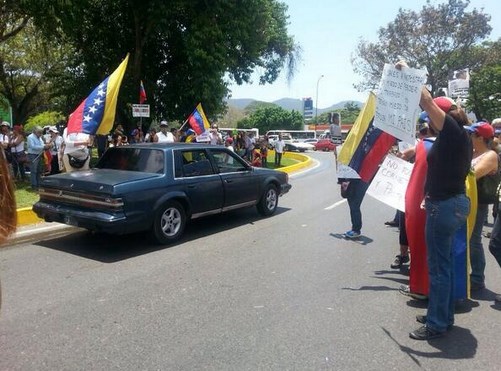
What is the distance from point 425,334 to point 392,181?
1978 millimetres

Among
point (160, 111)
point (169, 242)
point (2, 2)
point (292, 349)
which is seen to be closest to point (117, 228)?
point (169, 242)

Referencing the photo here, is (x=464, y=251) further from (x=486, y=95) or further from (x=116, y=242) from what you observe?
(x=486, y=95)

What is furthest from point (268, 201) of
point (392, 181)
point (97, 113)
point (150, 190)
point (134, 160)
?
point (392, 181)

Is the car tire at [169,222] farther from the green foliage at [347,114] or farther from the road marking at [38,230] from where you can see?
the green foliage at [347,114]

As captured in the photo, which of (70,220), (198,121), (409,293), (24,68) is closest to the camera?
(409,293)

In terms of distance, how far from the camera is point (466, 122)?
3787mm

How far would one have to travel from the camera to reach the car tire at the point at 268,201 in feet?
30.2

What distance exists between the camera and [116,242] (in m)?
7.14

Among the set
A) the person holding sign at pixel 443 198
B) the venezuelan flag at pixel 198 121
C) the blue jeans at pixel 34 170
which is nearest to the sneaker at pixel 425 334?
the person holding sign at pixel 443 198

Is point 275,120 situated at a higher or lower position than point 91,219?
higher

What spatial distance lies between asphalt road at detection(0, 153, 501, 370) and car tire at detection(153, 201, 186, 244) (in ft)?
0.75

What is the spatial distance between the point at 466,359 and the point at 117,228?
4.39 metres

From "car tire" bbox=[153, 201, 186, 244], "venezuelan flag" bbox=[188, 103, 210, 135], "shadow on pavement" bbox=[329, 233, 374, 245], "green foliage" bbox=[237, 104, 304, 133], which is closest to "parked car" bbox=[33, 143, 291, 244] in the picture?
"car tire" bbox=[153, 201, 186, 244]

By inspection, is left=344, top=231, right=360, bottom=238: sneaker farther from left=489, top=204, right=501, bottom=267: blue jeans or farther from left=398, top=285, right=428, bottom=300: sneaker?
left=489, top=204, right=501, bottom=267: blue jeans
